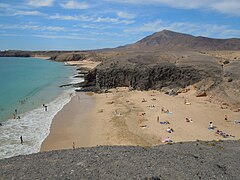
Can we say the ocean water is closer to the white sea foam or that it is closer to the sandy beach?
the white sea foam

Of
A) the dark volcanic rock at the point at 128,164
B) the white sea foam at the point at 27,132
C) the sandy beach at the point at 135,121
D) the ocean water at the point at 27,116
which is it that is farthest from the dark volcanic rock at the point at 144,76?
the dark volcanic rock at the point at 128,164

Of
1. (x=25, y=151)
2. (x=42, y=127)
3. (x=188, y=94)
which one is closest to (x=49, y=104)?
(x=42, y=127)

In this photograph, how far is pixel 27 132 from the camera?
24.8 metres

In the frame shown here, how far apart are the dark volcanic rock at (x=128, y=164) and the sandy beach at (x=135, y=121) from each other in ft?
24.5

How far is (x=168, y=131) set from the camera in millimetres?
24219

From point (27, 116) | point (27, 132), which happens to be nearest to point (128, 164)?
point (27, 132)

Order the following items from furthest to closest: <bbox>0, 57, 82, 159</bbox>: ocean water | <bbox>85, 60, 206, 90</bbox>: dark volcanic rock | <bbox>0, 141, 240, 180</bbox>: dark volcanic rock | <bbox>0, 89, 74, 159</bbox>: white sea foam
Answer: <bbox>85, 60, 206, 90</bbox>: dark volcanic rock
<bbox>0, 57, 82, 159</bbox>: ocean water
<bbox>0, 89, 74, 159</bbox>: white sea foam
<bbox>0, 141, 240, 180</bbox>: dark volcanic rock

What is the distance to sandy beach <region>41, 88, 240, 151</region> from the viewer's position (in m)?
22.8

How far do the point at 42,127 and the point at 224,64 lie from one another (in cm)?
3475

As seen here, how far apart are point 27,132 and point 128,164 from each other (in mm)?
Result: 15201

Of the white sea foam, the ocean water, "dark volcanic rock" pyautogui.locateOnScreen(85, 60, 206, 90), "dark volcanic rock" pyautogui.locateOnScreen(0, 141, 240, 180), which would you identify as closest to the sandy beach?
the white sea foam

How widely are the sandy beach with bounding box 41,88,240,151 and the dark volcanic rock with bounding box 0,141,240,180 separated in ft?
24.5

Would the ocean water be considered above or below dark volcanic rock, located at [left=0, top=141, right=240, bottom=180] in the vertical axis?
A: below

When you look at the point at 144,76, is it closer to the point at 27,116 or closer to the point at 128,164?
the point at 27,116
